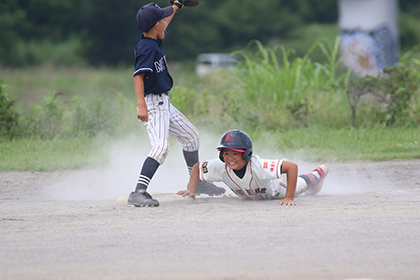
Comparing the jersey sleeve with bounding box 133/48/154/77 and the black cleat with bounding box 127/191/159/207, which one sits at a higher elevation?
the jersey sleeve with bounding box 133/48/154/77

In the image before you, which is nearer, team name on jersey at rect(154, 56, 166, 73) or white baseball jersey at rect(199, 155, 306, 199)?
white baseball jersey at rect(199, 155, 306, 199)

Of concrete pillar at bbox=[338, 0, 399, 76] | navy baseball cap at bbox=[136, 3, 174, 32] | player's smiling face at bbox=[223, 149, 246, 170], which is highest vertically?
concrete pillar at bbox=[338, 0, 399, 76]

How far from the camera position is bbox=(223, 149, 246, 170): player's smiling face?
21.9 ft

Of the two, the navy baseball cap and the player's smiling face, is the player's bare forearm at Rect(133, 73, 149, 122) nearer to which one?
the navy baseball cap

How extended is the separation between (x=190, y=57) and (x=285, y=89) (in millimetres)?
35446

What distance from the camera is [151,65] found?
267 inches

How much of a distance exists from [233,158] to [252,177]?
33cm

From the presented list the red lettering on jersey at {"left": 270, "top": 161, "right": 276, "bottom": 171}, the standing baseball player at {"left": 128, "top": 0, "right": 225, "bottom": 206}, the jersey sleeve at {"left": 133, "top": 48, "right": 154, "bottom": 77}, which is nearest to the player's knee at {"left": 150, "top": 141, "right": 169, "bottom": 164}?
the standing baseball player at {"left": 128, "top": 0, "right": 225, "bottom": 206}

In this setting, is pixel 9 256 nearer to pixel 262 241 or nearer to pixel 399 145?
pixel 262 241

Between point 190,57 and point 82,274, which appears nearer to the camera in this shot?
point 82,274

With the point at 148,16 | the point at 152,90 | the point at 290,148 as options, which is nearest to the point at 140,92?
the point at 152,90

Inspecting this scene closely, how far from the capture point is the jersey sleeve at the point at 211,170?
22.9ft

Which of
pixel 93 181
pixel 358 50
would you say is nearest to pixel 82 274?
pixel 93 181

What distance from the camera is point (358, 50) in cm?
2445
